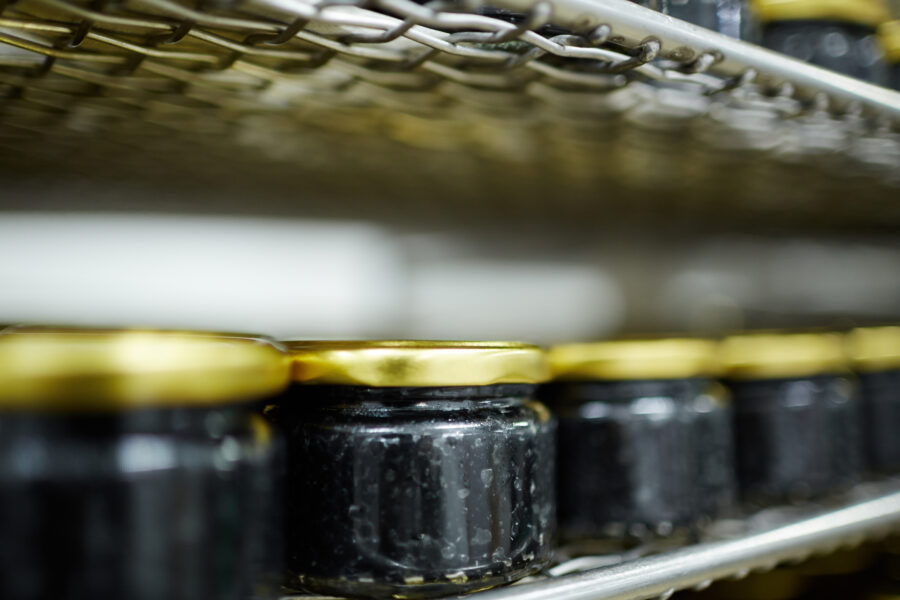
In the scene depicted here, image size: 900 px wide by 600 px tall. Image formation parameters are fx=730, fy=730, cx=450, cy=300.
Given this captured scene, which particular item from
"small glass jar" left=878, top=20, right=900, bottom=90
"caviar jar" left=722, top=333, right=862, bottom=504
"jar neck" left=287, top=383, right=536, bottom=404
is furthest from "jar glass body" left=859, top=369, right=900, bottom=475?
"jar neck" left=287, top=383, right=536, bottom=404

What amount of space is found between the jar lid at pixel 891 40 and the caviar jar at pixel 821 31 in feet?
0.19

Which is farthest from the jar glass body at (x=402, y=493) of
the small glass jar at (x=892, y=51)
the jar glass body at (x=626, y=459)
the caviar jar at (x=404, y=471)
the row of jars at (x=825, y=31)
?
the small glass jar at (x=892, y=51)

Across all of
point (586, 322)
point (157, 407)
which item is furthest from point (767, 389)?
point (157, 407)

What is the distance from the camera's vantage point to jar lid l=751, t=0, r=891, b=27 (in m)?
0.51

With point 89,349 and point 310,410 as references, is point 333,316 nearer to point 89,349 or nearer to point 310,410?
point 310,410

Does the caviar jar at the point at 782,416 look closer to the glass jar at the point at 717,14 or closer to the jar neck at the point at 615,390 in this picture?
the jar neck at the point at 615,390

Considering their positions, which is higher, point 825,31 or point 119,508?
point 825,31

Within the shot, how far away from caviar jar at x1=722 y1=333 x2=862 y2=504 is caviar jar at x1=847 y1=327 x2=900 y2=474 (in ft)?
0.32

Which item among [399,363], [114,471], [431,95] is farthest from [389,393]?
[431,95]

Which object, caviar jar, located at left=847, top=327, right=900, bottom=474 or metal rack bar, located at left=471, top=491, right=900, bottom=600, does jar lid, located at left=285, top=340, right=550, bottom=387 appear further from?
caviar jar, located at left=847, top=327, right=900, bottom=474

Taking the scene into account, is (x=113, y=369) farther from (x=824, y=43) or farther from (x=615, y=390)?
(x=824, y=43)

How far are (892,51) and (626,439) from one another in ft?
1.34

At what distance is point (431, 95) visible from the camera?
447 millimetres

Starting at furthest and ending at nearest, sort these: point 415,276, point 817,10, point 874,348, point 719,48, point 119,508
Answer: point 415,276
point 874,348
point 817,10
point 719,48
point 119,508
